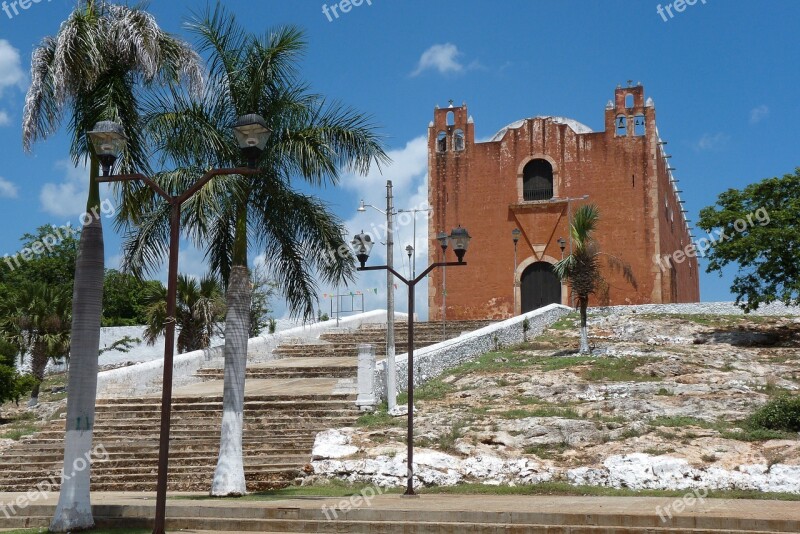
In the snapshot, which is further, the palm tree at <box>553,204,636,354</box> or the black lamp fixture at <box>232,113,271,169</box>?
the palm tree at <box>553,204,636,354</box>

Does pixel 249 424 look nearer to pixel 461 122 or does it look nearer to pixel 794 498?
pixel 794 498

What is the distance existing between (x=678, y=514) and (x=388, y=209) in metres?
9.60

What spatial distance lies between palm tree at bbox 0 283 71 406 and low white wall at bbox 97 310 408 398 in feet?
18.4

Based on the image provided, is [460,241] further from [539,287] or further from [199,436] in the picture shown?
[539,287]

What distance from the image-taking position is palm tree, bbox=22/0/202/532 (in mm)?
10414

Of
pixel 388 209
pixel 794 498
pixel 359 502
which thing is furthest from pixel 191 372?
pixel 794 498

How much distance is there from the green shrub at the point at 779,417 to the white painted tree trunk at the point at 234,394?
8.12 meters

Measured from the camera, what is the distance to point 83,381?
10.1m

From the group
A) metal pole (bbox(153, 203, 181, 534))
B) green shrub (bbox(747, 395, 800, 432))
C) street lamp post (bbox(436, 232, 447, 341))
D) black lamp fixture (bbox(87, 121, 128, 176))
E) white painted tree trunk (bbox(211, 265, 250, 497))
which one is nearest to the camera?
metal pole (bbox(153, 203, 181, 534))

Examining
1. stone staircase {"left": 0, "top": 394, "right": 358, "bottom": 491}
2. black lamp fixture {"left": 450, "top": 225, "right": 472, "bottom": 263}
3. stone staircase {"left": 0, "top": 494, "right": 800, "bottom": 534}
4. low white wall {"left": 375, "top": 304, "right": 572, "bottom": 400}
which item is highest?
black lamp fixture {"left": 450, "top": 225, "right": 472, "bottom": 263}

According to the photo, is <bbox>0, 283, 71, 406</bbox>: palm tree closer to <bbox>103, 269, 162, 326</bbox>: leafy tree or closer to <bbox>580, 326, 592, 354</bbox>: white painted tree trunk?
<bbox>580, 326, 592, 354</bbox>: white painted tree trunk

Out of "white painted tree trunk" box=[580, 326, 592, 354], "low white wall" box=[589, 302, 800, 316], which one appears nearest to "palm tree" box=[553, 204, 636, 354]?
"white painted tree trunk" box=[580, 326, 592, 354]

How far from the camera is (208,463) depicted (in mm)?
14602

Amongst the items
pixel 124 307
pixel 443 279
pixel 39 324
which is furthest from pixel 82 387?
pixel 124 307
